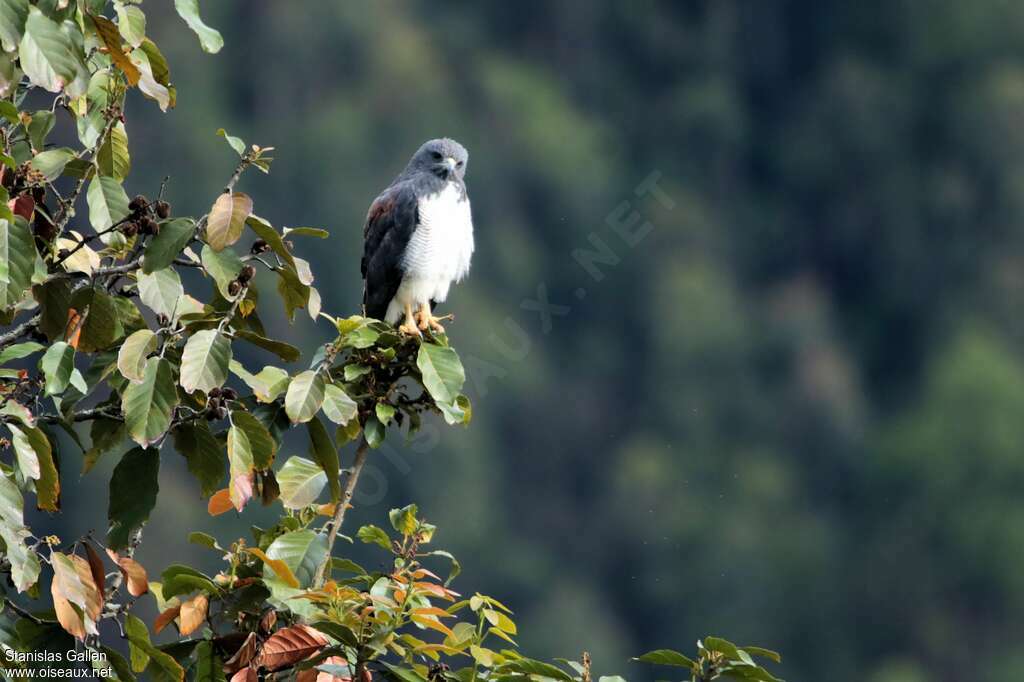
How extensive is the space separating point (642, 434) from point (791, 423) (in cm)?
306

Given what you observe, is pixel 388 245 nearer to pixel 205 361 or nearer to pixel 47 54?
pixel 205 361

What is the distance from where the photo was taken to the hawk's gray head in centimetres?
742

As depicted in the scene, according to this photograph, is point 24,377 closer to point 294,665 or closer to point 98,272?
point 98,272

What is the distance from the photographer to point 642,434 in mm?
37562

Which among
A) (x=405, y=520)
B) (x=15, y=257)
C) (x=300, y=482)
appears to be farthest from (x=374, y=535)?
(x=15, y=257)

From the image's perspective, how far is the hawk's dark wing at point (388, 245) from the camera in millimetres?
7234

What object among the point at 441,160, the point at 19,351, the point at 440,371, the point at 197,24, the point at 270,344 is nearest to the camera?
the point at 19,351

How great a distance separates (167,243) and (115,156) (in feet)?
2.12

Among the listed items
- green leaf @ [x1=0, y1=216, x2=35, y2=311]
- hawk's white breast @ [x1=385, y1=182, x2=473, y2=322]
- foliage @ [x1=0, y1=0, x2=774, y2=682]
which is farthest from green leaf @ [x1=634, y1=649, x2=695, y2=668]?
hawk's white breast @ [x1=385, y1=182, x2=473, y2=322]

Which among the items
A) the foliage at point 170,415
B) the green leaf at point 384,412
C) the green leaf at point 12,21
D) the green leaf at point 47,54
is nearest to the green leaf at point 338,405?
the foliage at point 170,415

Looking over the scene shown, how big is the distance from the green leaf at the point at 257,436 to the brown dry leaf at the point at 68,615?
44 centimetres

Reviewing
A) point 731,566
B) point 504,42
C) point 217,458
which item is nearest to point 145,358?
point 217,458

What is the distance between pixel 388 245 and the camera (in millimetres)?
7254

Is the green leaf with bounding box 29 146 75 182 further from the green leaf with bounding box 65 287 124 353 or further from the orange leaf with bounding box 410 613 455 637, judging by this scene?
the orange leaf with bounding box 410 613 455 637
